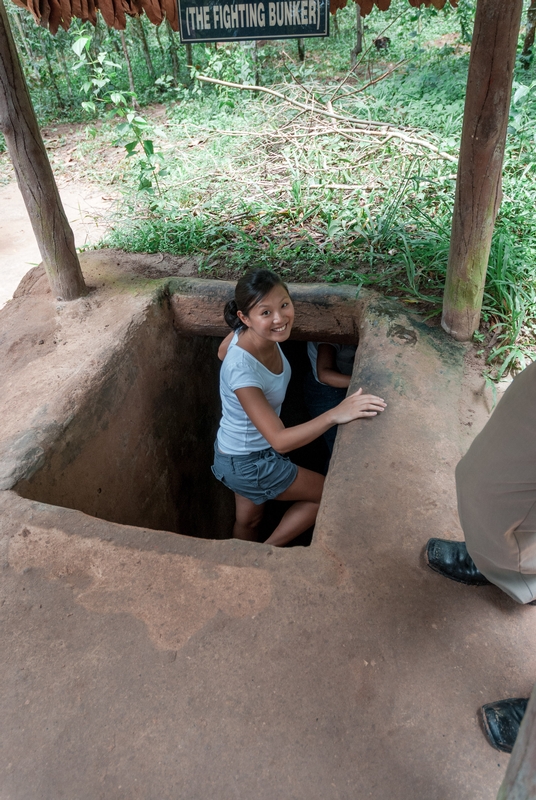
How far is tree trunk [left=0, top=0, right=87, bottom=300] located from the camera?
2.93 metres

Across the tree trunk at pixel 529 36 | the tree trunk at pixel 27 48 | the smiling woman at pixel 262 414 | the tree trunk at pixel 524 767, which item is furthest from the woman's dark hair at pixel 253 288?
the tree trunk at pixel 27 48

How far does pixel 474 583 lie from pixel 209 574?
0.82 m

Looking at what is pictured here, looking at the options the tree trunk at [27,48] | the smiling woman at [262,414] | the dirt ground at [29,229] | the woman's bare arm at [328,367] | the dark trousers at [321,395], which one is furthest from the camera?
the tree trunk at [27,48]

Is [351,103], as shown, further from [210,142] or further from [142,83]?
[142,83]

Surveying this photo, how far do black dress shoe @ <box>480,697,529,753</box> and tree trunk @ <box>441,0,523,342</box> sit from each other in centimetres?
183

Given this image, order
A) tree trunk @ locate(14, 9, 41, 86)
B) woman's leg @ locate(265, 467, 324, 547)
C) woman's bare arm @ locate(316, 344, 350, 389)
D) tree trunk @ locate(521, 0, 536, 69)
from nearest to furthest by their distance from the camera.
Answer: woman's leg @ locate(265, 467, 324, 547), woman's bare arm @ locate(316, 344, 350, 389), tree trunk @ locate(521, 0, 536, 69), tree trunk @ locate(14, 9, 41, 86)

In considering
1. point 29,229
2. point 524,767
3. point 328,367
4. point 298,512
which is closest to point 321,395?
point 328,367

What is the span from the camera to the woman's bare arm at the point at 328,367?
318 cm

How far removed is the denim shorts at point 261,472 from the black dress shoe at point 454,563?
3.16 ft

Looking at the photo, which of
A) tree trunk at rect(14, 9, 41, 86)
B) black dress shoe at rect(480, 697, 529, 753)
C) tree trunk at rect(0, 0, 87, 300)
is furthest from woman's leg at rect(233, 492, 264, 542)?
tree trunk at rect(14, 9, 41, 86)

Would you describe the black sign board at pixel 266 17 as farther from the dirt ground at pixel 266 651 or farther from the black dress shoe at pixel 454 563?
the black dress shoe at pixel 454 563

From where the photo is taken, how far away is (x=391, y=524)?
75.9 inches

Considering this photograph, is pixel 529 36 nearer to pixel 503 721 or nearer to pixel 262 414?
pixel 262 414

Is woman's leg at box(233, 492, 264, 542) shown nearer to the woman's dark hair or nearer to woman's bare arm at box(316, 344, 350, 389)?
woman's bare arm at box(316, 344, 350, 389)
